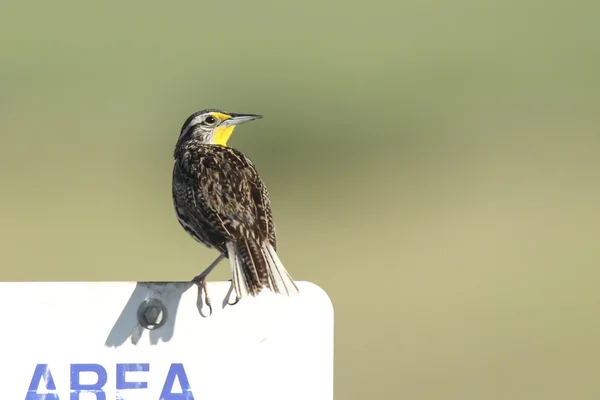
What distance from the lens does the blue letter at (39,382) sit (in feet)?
8.11

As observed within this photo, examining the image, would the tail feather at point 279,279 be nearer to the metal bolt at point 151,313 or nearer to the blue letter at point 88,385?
the metal bolt at point 151,313

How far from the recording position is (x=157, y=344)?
8.25 ft

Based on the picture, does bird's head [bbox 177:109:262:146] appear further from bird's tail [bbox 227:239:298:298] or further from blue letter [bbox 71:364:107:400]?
blue letter [bbox 71:364:107:400]

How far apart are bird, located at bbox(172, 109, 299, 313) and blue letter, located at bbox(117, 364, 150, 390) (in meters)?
0.26

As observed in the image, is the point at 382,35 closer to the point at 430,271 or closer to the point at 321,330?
the point at 430,271

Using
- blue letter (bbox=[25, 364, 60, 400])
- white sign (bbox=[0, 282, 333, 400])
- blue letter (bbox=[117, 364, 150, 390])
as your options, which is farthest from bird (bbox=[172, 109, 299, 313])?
blue letter (bbox=[25, 364, 60, 400])

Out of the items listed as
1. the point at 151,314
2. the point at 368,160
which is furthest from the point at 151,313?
the point at 368,160

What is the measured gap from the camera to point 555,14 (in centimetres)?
1102

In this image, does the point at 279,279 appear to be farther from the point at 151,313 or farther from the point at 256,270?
the point at 151,313

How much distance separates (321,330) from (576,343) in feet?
11.8

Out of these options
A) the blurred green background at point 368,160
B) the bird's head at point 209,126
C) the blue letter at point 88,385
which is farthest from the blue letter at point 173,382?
the blurred green background at point 368,160

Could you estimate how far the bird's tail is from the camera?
8.57ft

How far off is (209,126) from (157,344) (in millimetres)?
1544

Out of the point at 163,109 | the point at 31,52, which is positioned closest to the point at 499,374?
the point at 163,109
